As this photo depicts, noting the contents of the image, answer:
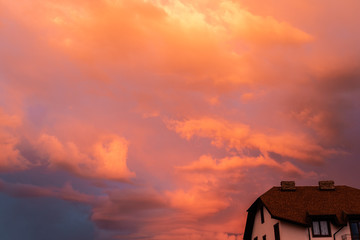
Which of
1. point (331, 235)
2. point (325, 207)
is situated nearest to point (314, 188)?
point (325, 207)

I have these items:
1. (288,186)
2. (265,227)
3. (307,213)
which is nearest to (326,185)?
(288,186)

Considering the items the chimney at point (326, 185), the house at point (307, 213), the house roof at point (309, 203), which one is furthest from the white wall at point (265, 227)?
the chimney at point (326, 185)

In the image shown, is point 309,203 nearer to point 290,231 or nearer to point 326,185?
point 290,231

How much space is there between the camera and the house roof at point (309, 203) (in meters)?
42.1

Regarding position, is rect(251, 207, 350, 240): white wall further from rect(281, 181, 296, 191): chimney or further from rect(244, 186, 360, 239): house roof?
rect(281, 181, 296, 191): chimney

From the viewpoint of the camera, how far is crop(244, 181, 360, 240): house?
41469mm

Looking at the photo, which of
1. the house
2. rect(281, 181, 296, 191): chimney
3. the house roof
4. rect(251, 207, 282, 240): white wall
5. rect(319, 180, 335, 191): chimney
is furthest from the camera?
rect(281, 181, 296, 191): chimney

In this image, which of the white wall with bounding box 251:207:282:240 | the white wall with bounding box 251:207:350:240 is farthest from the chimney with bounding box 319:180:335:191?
the white wall with bounding box 251:207:282:240

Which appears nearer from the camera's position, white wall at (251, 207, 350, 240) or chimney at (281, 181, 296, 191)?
white wall at (251, 207, 350, 240)

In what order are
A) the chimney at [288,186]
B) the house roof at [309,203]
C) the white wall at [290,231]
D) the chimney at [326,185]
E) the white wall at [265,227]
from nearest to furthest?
the white wall at [290,231], the house roof at [309,203], the white wall at [265,227], the chimney at [326,185], the chimney at [288,186]

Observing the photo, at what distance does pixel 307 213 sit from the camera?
42.0 m

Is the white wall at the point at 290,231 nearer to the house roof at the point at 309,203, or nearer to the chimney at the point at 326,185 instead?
the house roof at the point at 309,203

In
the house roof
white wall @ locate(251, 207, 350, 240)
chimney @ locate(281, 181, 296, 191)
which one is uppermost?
chimney @ locate(281, 181, 296, 191)

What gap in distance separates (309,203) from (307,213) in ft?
11.1
